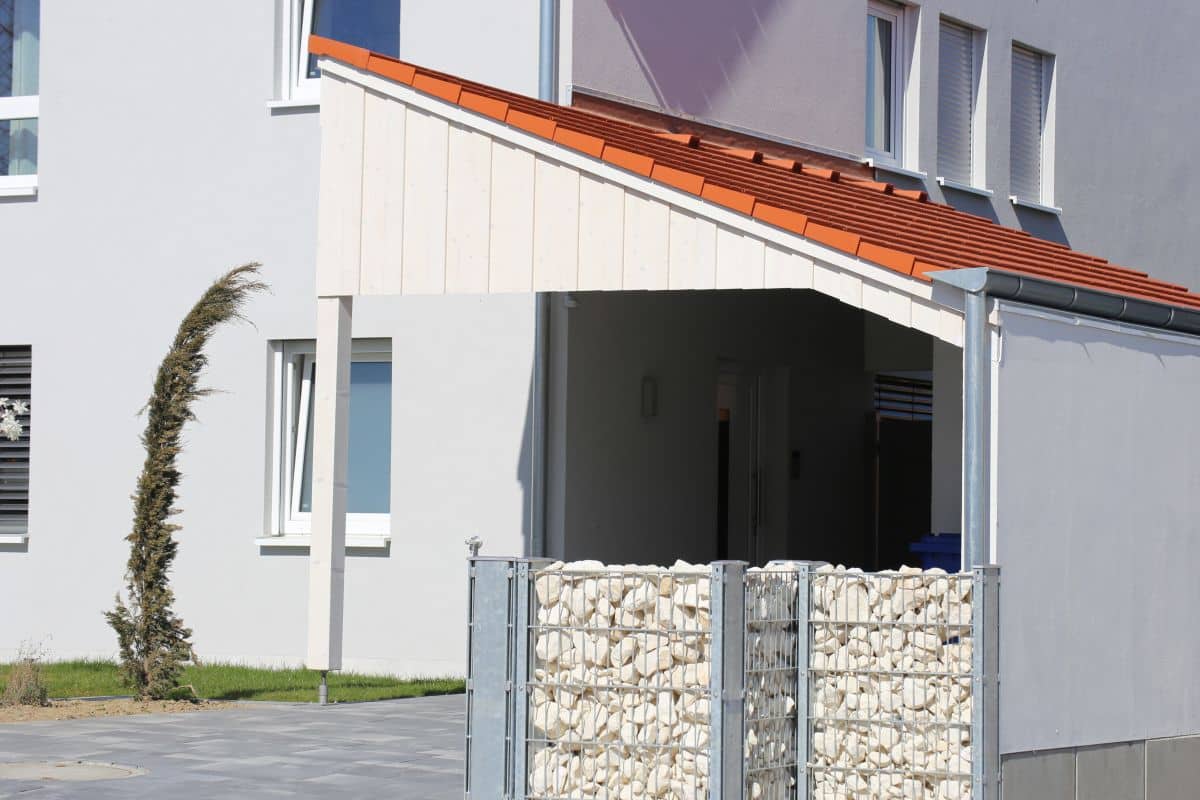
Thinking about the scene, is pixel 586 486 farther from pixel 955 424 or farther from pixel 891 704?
pixel 891 704

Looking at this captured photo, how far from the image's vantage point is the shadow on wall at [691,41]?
48.7ft

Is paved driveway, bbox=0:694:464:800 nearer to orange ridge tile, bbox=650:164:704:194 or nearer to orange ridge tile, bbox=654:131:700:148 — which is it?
orange ridge tile, bbox=650:164:704:194

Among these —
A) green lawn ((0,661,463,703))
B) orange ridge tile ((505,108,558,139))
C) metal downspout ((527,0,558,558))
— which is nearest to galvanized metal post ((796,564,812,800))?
orange ridge tile ((505,108,558,139))

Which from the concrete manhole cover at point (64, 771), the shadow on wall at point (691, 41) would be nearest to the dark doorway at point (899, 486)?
the shadow on wall at point (691, 41)

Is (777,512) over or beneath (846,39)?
beneath

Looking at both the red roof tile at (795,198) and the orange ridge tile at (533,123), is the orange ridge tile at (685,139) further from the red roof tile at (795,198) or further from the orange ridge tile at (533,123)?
the orange ridge tile at (533,123)

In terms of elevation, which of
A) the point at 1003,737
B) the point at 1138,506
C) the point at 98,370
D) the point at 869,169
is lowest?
the point at 1003,737

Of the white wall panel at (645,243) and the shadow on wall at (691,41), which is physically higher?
the shadow on wall at (691,41)

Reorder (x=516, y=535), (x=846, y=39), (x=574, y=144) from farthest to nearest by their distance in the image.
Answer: (x=846, y=39)
(x=516, y=535)
(x=574, y=144)

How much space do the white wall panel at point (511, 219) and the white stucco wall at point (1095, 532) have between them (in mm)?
3287

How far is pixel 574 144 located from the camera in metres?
10.5

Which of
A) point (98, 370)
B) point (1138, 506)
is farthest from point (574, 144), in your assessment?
point (98, 370)

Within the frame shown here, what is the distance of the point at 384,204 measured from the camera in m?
11.3

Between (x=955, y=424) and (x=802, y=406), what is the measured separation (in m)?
4.88
